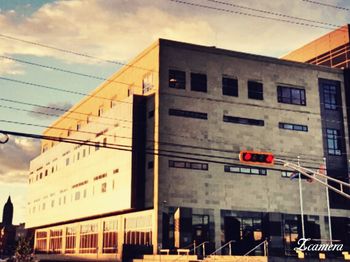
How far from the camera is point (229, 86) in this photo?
206 ft

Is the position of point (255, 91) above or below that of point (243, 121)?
above

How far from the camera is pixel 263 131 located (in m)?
62.5

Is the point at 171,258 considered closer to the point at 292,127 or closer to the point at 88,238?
the point at 292,127

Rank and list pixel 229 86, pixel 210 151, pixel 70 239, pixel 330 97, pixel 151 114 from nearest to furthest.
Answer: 1. pixel 210 151
2. pixel 151 114
3. pixel 229 86
4. pixel 330 97
5. pixel 70 239

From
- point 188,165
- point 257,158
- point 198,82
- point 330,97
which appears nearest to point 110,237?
point 188,165

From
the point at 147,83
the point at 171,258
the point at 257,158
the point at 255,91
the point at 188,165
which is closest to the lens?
the point at 257,158

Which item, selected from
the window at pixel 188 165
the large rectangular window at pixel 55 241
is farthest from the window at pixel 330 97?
the large rectangular window at pixel 55 241

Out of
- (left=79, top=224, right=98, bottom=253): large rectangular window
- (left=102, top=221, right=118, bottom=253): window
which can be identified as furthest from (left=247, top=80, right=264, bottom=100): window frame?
(left=79, top=224, right=98, bottom=253): large rectangular window

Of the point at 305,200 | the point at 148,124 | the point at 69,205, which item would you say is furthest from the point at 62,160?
the point at 305,200

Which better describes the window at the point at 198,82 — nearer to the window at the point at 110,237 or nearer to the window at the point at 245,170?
the window at the point at 245,170

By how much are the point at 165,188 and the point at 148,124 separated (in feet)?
28.1

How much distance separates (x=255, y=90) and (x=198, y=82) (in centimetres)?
822

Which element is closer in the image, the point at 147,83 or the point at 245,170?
the point at 245,170

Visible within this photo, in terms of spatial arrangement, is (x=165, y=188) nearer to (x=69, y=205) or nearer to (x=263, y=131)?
(x=263, y=131)
